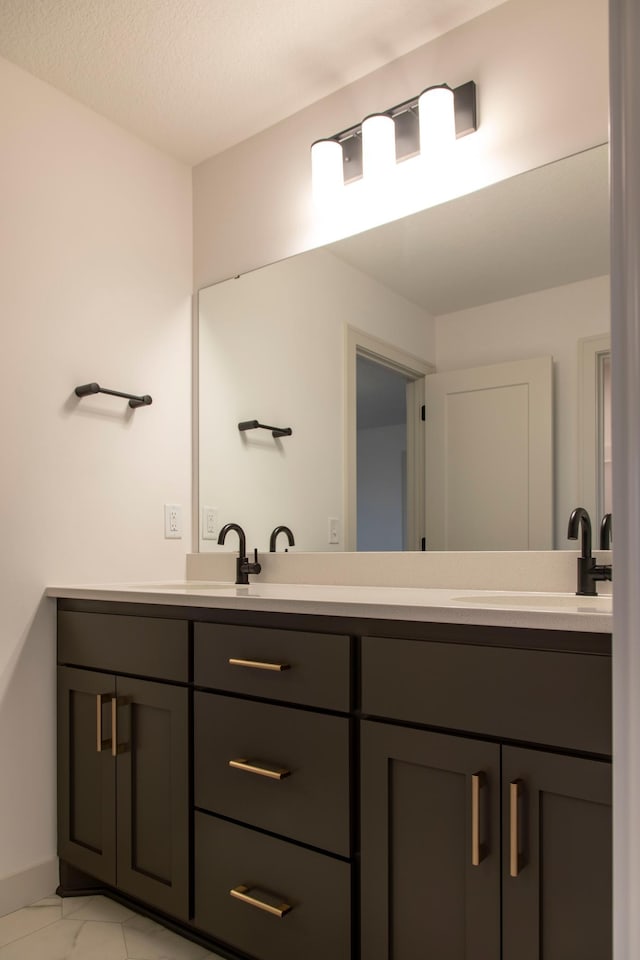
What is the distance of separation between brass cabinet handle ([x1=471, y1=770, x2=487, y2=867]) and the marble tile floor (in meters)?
0.89

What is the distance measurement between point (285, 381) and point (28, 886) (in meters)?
1.68

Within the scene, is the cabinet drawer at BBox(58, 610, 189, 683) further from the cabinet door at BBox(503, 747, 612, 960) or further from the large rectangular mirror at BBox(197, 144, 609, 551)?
the cabinet door at BBox(503, 747, 612, 960)

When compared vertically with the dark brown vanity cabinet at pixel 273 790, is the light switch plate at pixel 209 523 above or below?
above

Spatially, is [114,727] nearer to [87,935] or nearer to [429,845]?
[87,935]

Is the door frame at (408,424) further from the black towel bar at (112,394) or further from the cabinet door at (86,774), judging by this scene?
the cabinet door at (86,774)

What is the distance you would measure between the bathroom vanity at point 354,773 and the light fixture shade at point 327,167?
128 cm

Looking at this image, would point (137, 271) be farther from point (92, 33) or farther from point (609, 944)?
point (609, 944)

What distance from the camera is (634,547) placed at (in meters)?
0.41

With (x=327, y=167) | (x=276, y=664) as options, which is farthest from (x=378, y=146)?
(x=276, y=664)

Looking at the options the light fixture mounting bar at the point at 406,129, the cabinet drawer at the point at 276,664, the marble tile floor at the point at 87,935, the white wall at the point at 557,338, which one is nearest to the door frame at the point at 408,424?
the white wall at the point at 557,338

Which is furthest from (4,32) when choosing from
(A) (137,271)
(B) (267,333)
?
(B) (267,333)

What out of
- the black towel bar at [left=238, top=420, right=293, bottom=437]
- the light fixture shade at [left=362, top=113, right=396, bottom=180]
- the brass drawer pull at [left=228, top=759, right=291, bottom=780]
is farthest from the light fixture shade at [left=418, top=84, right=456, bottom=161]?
the brass drawer pull at [left=228, top=759, right=291, bottom=780]

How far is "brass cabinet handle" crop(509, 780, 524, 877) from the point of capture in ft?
3.66

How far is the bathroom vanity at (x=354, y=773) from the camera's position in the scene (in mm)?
1102
